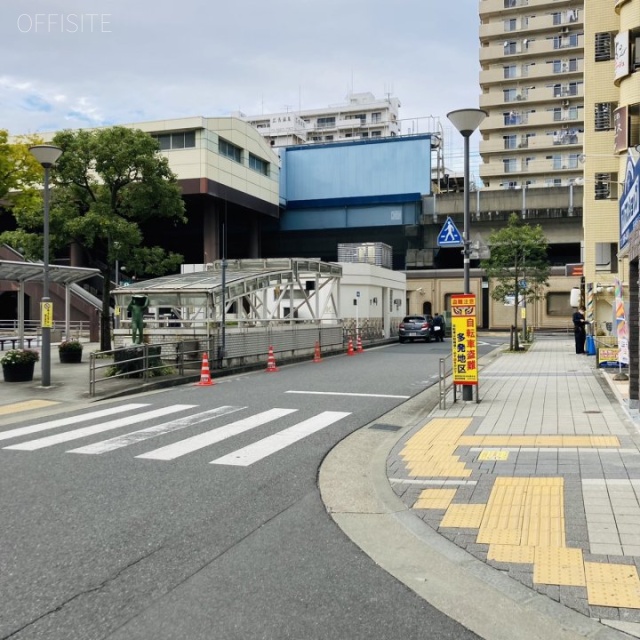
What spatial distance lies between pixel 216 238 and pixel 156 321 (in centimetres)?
2912

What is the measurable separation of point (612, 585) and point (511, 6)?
75.5 meters

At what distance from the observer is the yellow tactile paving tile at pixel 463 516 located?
206 inches

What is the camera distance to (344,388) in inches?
581

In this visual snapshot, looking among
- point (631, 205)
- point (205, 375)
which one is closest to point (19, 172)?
point (205, 375)

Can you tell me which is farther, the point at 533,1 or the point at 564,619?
the point at 533,1

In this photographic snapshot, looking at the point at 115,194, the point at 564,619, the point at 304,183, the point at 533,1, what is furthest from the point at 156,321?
the point at 533,1

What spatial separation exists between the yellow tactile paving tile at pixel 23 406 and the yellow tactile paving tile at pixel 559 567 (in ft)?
32.9

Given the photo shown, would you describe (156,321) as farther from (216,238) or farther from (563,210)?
(563,210)

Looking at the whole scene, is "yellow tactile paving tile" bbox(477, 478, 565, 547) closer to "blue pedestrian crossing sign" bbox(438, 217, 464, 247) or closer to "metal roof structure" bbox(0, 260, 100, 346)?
"blue pedestrian crossing sign" bbox(438, 217, 464, 247)

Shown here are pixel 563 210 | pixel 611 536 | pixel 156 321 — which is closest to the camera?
pixel 611 536

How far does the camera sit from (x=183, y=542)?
4902 mm

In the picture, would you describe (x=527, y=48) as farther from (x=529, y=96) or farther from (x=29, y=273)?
(x=29, y=273)

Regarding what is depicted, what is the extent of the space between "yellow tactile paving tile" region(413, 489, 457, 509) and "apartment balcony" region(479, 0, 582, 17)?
73.1m

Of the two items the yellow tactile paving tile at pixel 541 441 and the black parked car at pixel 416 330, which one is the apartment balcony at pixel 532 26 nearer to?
the black parked car at pixel 416 330
